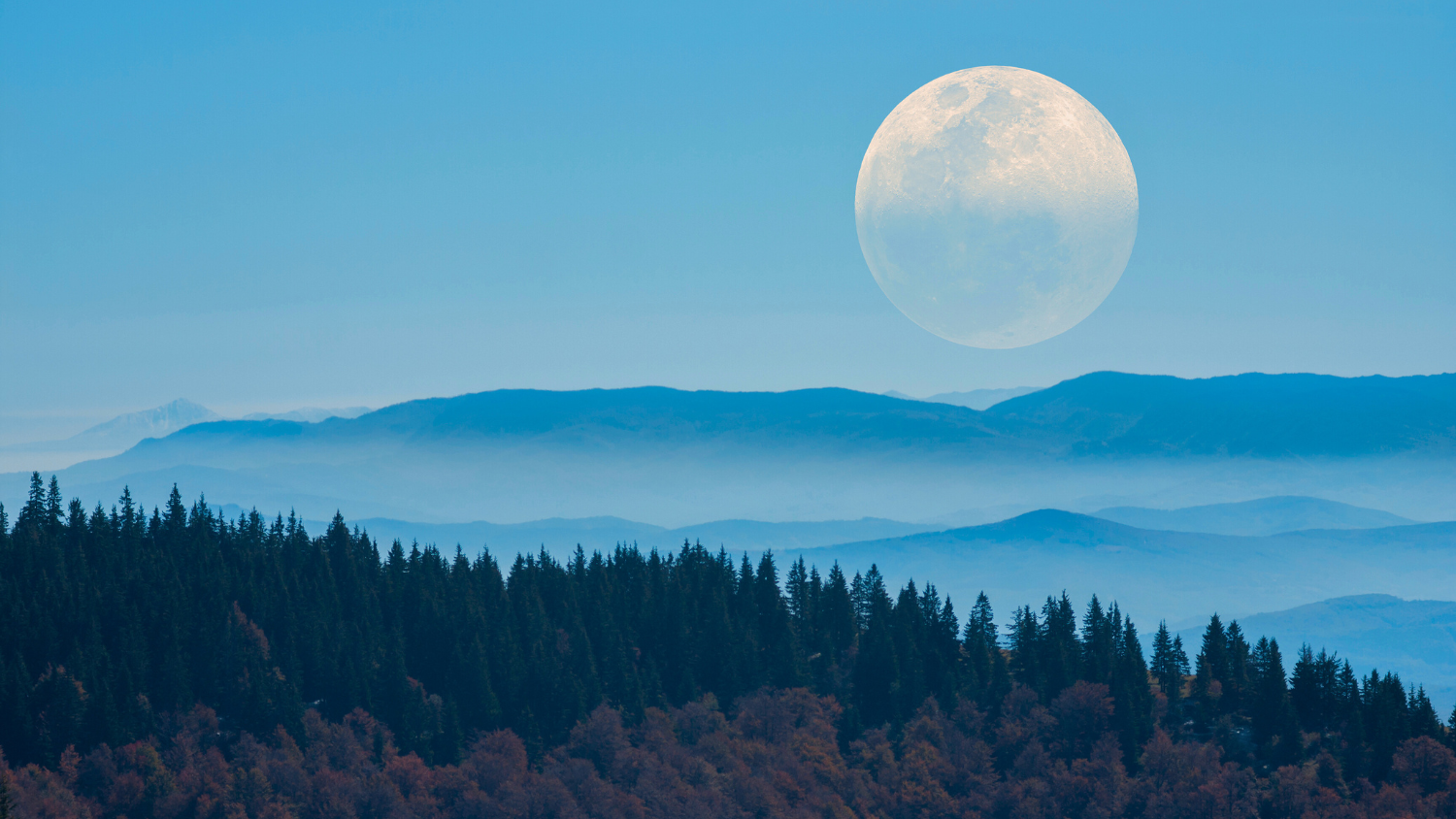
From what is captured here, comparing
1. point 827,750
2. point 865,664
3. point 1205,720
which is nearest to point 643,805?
point 827,750

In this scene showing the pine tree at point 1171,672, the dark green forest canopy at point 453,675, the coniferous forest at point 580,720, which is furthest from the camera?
the pine tree at point 1171,672

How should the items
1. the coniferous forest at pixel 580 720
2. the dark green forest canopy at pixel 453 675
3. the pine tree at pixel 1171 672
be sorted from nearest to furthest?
the coniferous forest at pixel 580 720, the dark green forest canopy at pixel 453 675, the pine tree at pixel 1171 672

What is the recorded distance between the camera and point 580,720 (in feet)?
596

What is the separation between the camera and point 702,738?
18138 cm

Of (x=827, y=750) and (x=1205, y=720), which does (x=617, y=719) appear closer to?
(x=827, y=750)

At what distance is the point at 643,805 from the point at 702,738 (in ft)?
53.2

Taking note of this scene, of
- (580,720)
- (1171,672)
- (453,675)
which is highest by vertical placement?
(1171,672)

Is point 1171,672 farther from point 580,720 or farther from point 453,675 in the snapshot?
point 453,675

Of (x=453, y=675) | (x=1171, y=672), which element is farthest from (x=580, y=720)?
(x=1171, y=672)

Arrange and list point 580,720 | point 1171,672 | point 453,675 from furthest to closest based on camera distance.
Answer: point 1171,672
point 453,675
point 580,720

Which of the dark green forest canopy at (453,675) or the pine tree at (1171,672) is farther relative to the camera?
the pine tree at (1171,672)

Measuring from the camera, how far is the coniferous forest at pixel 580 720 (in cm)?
16162

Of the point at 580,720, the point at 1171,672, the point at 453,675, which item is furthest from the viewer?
the point at 1171,672

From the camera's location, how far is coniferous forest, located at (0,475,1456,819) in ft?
530
